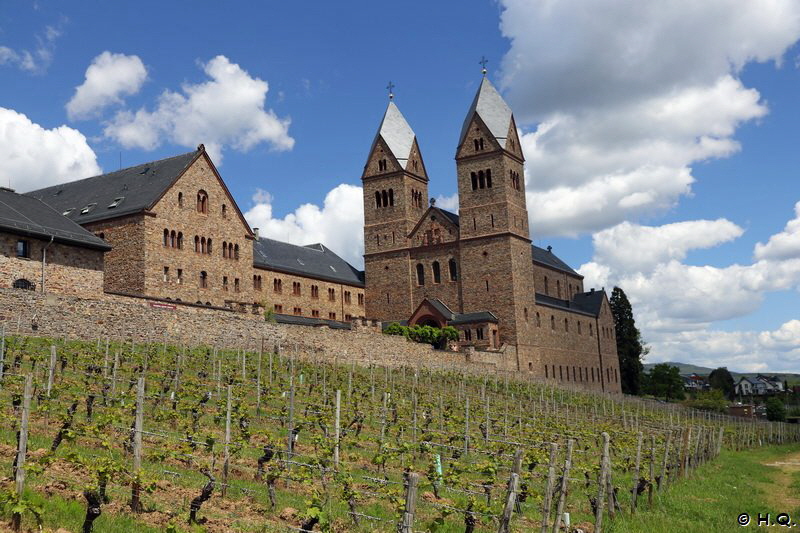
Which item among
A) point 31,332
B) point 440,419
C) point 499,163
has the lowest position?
point 440,419

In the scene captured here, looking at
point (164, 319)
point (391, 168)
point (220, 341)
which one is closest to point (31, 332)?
point (164, 319)

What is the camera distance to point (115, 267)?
47438 millimetres

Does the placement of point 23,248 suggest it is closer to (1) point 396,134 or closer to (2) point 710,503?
(2) point 710,503

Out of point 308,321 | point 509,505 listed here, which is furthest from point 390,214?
point 509,505

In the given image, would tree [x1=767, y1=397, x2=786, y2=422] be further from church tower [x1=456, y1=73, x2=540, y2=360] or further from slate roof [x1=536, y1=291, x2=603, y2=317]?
church tower [x1=456, y1=73, x2=540, y2=360]

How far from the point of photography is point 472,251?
6675 cm

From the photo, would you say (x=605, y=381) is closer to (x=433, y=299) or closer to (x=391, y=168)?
(x=433, y=299)

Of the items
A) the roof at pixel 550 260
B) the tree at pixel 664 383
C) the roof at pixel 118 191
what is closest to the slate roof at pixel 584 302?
the roof at pixel 550 260

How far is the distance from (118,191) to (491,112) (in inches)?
1322

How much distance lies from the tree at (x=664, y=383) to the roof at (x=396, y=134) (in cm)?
4700

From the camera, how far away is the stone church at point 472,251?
64688mm

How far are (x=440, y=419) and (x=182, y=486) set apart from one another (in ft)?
40.3

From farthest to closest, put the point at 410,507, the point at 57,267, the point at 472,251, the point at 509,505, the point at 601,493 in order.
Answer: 1. the point at 472,251
2. the point at 57,267
3. the point at 601,493
4. the point at 509,505
5. the point at 410,507

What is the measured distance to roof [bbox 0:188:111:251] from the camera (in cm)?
3659
